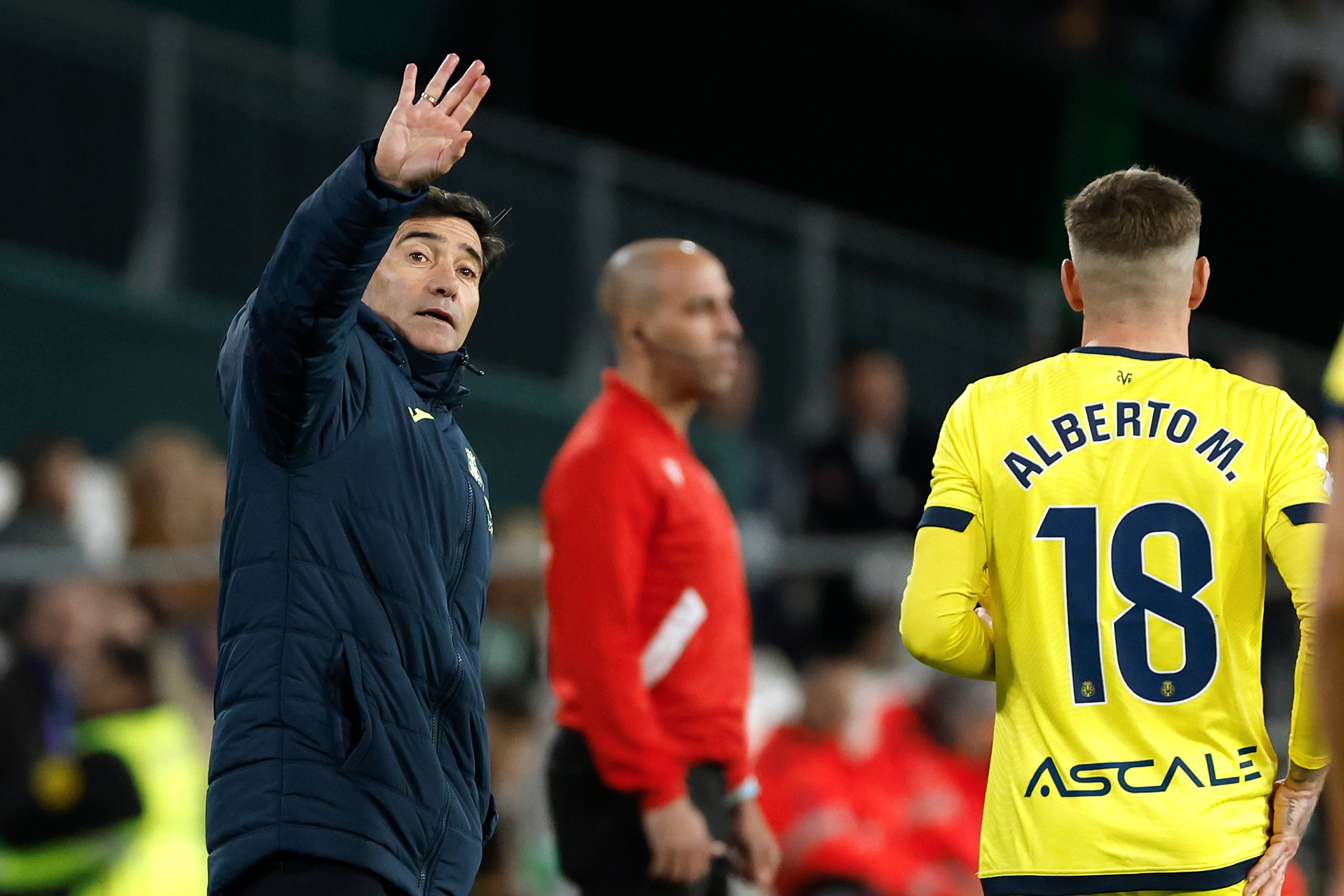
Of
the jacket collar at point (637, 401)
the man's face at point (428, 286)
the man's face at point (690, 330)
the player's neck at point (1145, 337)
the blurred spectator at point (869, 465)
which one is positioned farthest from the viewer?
the blurred spectator at point (869, 465)

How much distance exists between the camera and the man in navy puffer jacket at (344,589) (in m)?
3.16

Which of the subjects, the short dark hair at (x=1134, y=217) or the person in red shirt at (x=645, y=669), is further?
the person in red shirt at (x=645, y=669)

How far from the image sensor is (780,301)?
1198cm

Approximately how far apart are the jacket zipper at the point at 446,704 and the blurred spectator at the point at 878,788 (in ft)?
14.0

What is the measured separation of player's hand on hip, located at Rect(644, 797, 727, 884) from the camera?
4.92m

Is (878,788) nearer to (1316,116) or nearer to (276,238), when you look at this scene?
(276,238)

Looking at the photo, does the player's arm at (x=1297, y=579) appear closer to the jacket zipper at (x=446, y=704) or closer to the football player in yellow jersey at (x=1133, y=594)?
the football player in yellow jersey at (x=1133, y=594)

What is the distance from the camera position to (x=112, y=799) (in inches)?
247

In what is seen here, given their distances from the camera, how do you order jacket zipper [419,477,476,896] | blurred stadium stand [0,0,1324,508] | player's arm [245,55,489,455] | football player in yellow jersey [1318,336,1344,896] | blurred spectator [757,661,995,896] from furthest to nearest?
blurred stadium stand [0,0,1324,508]
blurred spectator [757,661,995,896]
jacket zipper [419,477,476,896]
player's arm [245,55,489,455]
football player in yellow jersey [1318,336,1344,896]

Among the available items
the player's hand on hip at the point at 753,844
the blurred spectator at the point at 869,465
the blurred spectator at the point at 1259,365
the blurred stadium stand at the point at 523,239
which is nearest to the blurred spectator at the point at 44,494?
the blurred stadium stand at the point at 523,239

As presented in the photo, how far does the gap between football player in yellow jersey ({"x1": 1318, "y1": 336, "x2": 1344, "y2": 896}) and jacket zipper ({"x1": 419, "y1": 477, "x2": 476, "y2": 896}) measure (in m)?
1.84

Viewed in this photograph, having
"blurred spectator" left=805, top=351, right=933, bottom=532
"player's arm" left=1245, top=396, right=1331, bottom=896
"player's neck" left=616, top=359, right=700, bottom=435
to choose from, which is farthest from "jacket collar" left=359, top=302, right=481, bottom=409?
"blurred spectator" left=805, top=351, right=933, bottom=532

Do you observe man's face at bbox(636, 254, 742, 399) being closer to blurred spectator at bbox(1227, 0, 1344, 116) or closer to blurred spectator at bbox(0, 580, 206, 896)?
blurred spectator at bbox(0, 580, 206, 896)

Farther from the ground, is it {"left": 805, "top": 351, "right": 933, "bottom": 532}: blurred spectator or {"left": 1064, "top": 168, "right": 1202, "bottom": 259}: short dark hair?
{"left": 805, "top": 351, "right": 933, "bottom": 532}: blurred spectator
